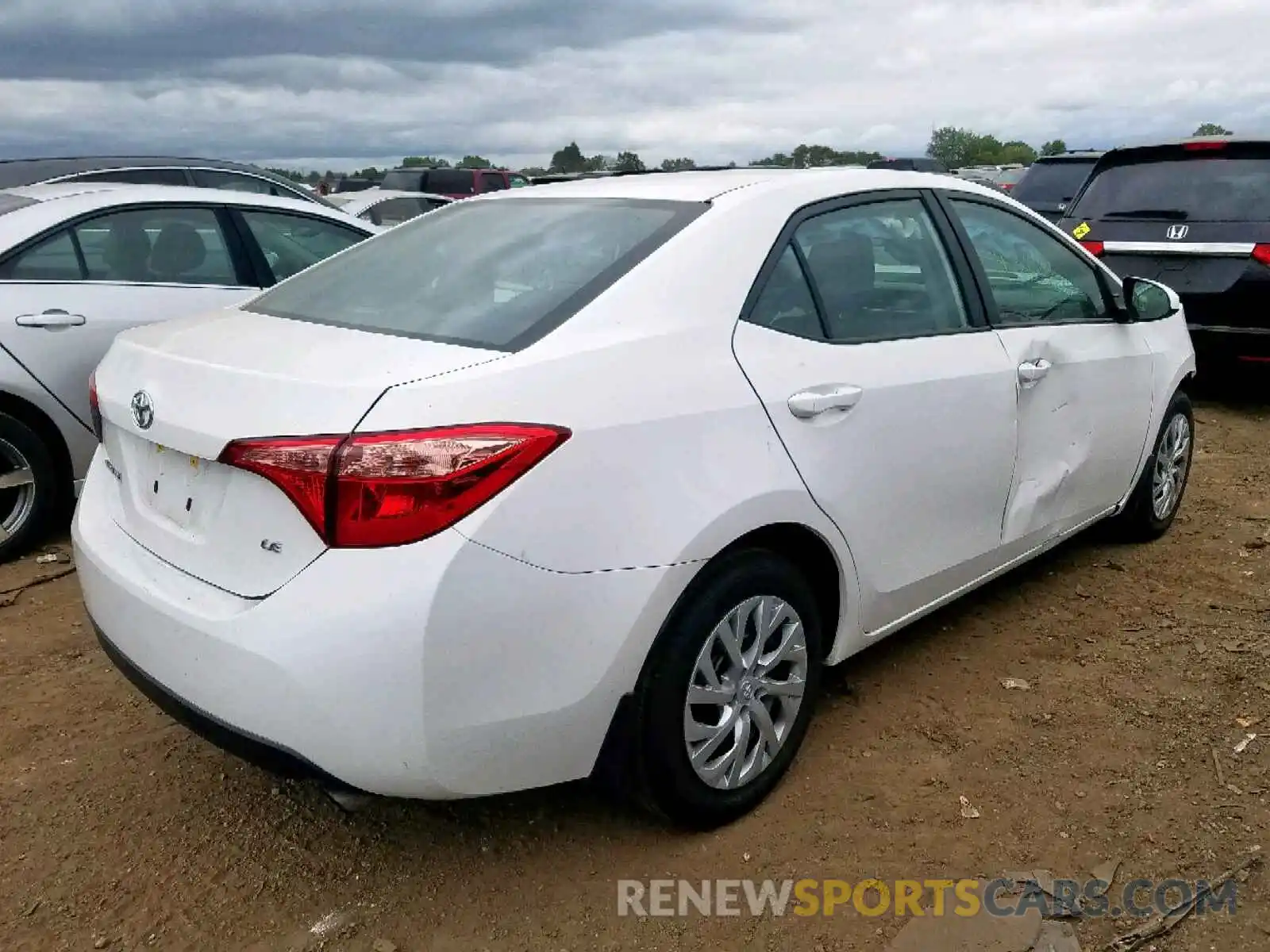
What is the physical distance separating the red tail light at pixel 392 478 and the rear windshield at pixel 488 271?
1.02ft

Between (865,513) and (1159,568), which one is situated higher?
(865,513)

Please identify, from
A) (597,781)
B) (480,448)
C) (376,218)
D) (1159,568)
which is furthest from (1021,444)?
(376,218)

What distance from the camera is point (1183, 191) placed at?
7.02 meters

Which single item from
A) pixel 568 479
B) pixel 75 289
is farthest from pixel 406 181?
pixel 568 479

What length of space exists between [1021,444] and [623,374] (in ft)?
5.53

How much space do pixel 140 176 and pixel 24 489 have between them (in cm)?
600

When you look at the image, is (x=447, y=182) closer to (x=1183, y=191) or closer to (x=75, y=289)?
(x=1183, y=191)

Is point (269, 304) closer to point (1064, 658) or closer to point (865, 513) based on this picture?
point (865, 513)

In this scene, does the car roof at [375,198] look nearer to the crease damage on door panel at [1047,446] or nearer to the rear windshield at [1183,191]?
the rear windshield at [1183,191]

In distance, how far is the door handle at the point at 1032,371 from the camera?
11.2ft

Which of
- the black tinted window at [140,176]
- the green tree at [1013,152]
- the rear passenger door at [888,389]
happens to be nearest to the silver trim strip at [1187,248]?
the rear passenger door at [888,389]

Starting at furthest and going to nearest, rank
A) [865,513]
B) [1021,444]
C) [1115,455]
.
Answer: [1115,455], [1021,444], [865,513]

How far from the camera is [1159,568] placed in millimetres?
4480

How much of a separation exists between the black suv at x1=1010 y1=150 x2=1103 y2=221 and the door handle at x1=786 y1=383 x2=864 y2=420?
829cm
